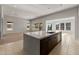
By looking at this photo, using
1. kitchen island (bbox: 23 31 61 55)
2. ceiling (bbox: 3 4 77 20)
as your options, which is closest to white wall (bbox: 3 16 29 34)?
ceiling (bbox: 3 4 77 20)

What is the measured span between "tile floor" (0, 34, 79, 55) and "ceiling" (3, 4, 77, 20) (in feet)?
1.99

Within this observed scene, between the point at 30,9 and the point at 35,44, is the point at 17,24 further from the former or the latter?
the point at 35,44

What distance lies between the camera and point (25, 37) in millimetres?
2451

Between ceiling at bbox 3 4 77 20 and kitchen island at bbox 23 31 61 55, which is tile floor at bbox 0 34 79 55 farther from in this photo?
ceiling at bbox 3 4 77 20

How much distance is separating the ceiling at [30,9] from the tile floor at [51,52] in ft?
1.99

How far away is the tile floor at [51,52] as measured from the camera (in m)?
2.30

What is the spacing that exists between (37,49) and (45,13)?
1017mm

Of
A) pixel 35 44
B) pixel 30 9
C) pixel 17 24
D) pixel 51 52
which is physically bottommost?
pixel 51 52

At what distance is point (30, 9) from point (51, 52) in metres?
1.29

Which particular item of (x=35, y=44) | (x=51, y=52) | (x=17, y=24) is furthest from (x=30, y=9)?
(x=51, y=52)

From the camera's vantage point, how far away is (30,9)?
247 centimetres

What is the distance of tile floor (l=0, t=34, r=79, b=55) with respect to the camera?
2.30 metres
